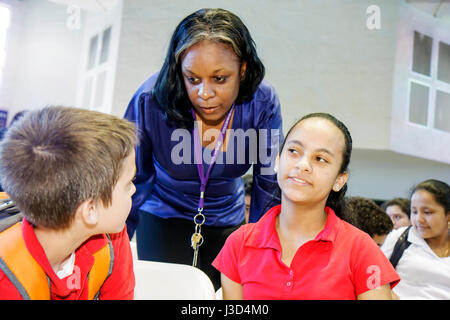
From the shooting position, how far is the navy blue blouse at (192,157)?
111cm

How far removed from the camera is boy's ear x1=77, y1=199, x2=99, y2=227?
669 millimetres

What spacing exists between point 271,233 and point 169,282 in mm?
245

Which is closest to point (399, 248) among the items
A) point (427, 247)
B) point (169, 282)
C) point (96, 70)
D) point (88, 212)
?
point (427, 247)

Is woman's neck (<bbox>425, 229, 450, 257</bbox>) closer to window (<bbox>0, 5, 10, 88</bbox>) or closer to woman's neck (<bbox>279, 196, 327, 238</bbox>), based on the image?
woman's neck (<bbox>279, 196, 327, 238</bbox>)

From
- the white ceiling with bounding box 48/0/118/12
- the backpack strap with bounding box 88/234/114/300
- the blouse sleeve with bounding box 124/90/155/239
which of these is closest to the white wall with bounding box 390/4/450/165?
the blouse sleeve with bounding box 124/90/155/239

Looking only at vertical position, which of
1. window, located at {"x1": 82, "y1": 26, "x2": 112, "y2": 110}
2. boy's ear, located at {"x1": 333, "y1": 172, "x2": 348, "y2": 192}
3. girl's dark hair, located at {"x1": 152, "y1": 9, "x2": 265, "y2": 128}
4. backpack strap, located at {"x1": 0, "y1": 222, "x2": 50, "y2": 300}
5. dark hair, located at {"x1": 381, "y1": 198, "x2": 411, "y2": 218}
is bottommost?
backpack strap, located at {"x1": 0, "y1": 222, "x2": 50, "y2": 300}

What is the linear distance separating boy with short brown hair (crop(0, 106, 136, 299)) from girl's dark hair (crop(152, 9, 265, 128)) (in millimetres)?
349

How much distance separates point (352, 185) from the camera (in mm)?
1912

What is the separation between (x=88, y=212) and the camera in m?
0.68

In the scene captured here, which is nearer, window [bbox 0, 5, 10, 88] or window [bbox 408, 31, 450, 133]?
window [bbox 0, 5, 10, 88]

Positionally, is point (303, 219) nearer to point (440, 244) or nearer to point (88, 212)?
point (88, 212)

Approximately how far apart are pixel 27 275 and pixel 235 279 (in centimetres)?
43
